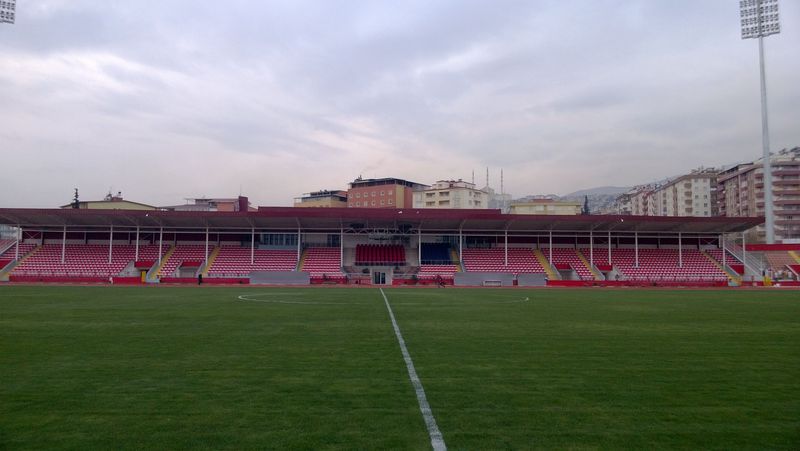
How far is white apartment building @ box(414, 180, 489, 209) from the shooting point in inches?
4397

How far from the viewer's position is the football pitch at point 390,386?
5.69m

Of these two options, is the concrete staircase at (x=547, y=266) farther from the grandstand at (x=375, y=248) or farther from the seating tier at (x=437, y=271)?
the seating tier at (x=437, y=271)

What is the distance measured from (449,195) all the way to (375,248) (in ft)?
185

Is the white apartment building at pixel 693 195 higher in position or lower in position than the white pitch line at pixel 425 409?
higher

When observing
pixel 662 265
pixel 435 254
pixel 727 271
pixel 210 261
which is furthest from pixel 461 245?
pixel 727 271

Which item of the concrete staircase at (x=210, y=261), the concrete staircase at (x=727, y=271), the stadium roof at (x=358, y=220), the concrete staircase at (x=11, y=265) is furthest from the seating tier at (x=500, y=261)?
the concrete staircase at (x=11, y=265)

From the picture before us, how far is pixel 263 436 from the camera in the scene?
18.5 ft

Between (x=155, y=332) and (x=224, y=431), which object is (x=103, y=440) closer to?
(x=224, y=431)

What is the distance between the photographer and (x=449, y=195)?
367 ft

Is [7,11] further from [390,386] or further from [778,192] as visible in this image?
[778,192]

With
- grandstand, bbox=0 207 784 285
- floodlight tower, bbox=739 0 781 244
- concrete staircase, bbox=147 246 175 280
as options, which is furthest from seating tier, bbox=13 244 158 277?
floodlight tower, bbox=739 0 781 244

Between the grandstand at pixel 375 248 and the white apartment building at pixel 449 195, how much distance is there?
52748 millimetres

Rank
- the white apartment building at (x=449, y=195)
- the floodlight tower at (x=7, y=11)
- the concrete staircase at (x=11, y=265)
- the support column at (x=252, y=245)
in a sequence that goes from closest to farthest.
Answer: the floodlight tower at (x=7, y=11), the concrete staircase at (x=11, y=265), the support column at (x=252, y=245), the white apartment building at (x=449, y=195)

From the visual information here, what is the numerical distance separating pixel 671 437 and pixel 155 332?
12.4m
